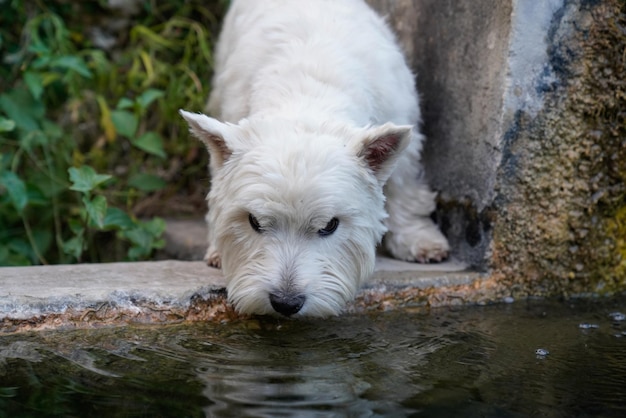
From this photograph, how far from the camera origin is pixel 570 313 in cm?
427

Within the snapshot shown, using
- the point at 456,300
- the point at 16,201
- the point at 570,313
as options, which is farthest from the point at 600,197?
the point at 16,201

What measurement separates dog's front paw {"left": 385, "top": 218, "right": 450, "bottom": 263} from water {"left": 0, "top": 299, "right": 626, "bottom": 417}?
2.35 ft

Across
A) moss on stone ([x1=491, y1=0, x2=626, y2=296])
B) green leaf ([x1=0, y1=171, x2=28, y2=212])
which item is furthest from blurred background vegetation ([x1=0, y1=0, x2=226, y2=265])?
moss on stone ([x1=491, y1=0, x2=626, y2=296])

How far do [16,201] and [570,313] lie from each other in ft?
10.6

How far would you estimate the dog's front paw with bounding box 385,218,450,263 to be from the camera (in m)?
4.81

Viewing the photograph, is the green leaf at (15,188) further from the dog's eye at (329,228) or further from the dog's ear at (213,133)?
the dog's eye at (329,228)

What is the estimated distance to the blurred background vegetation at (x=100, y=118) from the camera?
553 cm

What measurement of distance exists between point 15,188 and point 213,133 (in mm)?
1939

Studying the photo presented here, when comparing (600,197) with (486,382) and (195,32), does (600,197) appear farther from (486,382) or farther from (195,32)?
(195,32)

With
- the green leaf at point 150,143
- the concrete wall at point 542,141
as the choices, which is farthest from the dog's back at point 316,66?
the green leaf at point 150,143

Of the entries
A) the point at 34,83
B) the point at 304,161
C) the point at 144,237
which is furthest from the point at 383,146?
the point at 34,83

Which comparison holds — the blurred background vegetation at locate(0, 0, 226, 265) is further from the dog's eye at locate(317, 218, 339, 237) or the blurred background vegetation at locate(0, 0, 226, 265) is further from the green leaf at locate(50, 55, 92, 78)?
the dog's eye at locate(317, 218, 339, 237)

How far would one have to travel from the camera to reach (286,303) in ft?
11.5

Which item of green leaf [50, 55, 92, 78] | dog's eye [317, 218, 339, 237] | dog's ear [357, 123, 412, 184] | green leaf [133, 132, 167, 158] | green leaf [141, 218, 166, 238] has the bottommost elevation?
dog's eye [317, 218, 339, 237]
